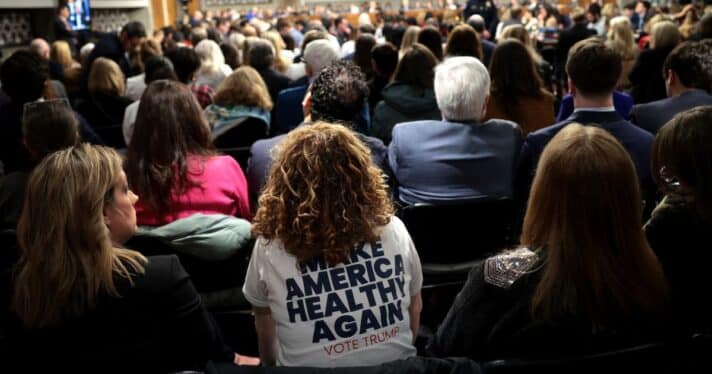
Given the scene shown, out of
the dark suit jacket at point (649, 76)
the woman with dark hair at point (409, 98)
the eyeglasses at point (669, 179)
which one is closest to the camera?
the eyeglasses at point (669, 179)

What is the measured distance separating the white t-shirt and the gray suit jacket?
39.4 inches

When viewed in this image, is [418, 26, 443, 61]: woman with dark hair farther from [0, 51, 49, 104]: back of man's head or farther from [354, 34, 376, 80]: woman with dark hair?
[0, 51, 49, 104]: back of man's head

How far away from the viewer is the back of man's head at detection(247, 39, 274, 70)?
17.4ft

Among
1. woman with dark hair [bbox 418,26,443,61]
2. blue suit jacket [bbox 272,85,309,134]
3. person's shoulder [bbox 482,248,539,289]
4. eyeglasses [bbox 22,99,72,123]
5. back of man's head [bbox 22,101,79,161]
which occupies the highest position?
woman with dark hair [bbox 418,26,443,61]

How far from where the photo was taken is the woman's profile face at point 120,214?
161cm

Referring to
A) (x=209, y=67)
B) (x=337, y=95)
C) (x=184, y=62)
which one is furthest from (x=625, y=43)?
(x=337, y=95)

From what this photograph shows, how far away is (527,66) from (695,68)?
0.82 meters

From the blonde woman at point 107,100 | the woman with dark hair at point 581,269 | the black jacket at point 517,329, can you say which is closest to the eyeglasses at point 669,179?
the woman with dark hair at point 581,269

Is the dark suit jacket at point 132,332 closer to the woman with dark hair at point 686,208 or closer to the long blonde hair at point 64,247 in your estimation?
the long blonde hair at point 64,247

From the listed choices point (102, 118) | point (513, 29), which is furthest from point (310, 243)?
point (513, 29)

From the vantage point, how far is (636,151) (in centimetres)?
266

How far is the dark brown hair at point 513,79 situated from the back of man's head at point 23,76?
2.50 meters

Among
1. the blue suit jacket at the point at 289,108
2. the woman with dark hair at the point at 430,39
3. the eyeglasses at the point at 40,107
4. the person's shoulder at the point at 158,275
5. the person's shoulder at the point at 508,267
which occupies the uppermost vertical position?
the woman with dark hair at the point at 430,39

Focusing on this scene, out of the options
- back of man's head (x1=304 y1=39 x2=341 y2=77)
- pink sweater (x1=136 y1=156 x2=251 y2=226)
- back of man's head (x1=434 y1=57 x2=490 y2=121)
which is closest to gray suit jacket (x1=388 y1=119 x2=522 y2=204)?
back of man's head (x1=434 y1=57 x2=490 y2=121)
